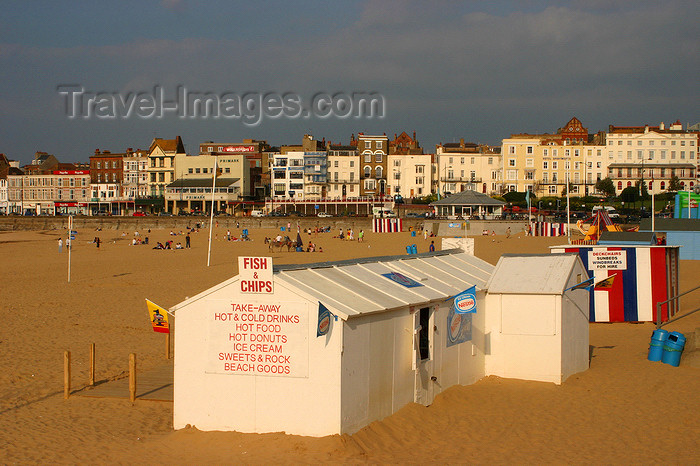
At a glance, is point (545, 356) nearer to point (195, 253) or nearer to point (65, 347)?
point (65, 347)

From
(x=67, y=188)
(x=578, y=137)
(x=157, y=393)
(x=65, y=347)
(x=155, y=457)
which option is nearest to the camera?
(x=155, y=457)

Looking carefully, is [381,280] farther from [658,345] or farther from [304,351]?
[658,345]

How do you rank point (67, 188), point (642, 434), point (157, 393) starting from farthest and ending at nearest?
point (67, 188)
point (157, 393)
point (642, 434)

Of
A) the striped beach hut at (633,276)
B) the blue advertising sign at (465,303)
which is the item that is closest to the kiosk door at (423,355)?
the blue advertising sign at (465,303)

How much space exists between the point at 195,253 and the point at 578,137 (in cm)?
6949

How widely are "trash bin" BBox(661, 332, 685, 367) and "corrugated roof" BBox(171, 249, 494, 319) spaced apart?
149 inches

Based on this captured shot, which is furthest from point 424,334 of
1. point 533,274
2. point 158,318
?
point 158,318

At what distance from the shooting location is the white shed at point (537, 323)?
41.8 ft

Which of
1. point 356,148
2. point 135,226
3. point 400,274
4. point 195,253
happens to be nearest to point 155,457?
point 400,274

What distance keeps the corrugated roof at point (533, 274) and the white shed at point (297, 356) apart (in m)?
3.01

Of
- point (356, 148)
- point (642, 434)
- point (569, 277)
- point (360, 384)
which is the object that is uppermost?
point (356, 148)

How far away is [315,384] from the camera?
29.1ft

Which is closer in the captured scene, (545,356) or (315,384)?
(315,384)

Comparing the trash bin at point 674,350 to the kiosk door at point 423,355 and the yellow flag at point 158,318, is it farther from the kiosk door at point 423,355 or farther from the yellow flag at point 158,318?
the yellow flag at point 158,318
